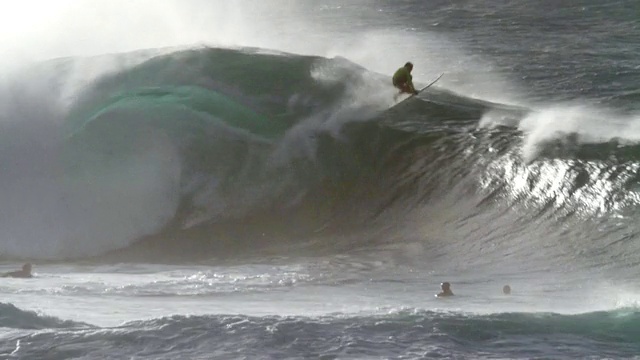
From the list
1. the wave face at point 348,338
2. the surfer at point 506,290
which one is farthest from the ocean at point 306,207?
the surfer at point 506,290

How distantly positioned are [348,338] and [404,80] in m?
9.61

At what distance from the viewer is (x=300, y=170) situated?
715 inches

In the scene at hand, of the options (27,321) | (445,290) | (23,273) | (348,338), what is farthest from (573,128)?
(27,321)

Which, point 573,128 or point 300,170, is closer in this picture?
point 300,170

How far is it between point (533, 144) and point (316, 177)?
3263mm

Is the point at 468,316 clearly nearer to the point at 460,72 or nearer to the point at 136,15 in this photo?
the point at 460,72

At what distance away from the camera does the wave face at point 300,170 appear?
1620 cm

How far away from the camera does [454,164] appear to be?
17.8 m

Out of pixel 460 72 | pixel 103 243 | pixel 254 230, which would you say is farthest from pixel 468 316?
pixel 460 72

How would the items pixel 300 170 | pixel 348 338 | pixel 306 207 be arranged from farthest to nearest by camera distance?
pixel 300 170 < pixel 306 207 < pixel 348 338

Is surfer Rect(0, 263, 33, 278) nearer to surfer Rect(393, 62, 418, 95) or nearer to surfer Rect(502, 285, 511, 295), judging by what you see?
surfer Rect(502, 285, 511, 295)

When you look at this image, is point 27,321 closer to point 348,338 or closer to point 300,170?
point 348,338

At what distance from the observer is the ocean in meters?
11.0

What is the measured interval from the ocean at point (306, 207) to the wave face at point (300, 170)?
0.04 m
